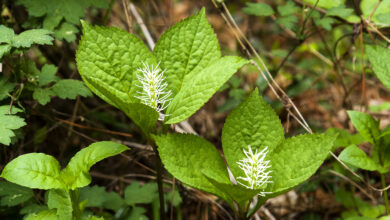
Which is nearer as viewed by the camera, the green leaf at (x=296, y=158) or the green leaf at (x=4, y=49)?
the green leaf at (x=296, y=158)

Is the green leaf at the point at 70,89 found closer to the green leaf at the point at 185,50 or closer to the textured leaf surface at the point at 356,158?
the green leaf at the point at 185,50

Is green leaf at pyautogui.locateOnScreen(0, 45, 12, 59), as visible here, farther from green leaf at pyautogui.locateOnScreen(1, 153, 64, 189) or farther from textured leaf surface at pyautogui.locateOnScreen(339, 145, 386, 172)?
textured leaf surface at pyautogui.locateOnScreen(339, 145, 386, 172)

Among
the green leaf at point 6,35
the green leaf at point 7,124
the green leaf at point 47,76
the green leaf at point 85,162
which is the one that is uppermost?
the green leaf at point 6,35

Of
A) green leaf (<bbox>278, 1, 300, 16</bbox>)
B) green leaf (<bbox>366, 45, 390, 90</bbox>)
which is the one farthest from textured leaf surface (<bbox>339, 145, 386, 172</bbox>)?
green leaf (<bbox>278, 1, 300, 16</bbox>)

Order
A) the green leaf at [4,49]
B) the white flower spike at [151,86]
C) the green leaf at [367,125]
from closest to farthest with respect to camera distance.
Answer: the white flower spike at [151,86] < the green leaf at [4,49] < the green leaf at [367,125]

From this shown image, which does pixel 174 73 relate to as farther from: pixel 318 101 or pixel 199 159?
pixel 318 101

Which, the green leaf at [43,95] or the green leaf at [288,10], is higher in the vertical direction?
the green leaf at [43,95]

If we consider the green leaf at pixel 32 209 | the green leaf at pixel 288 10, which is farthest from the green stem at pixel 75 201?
the green leaf at pixel 288 10
